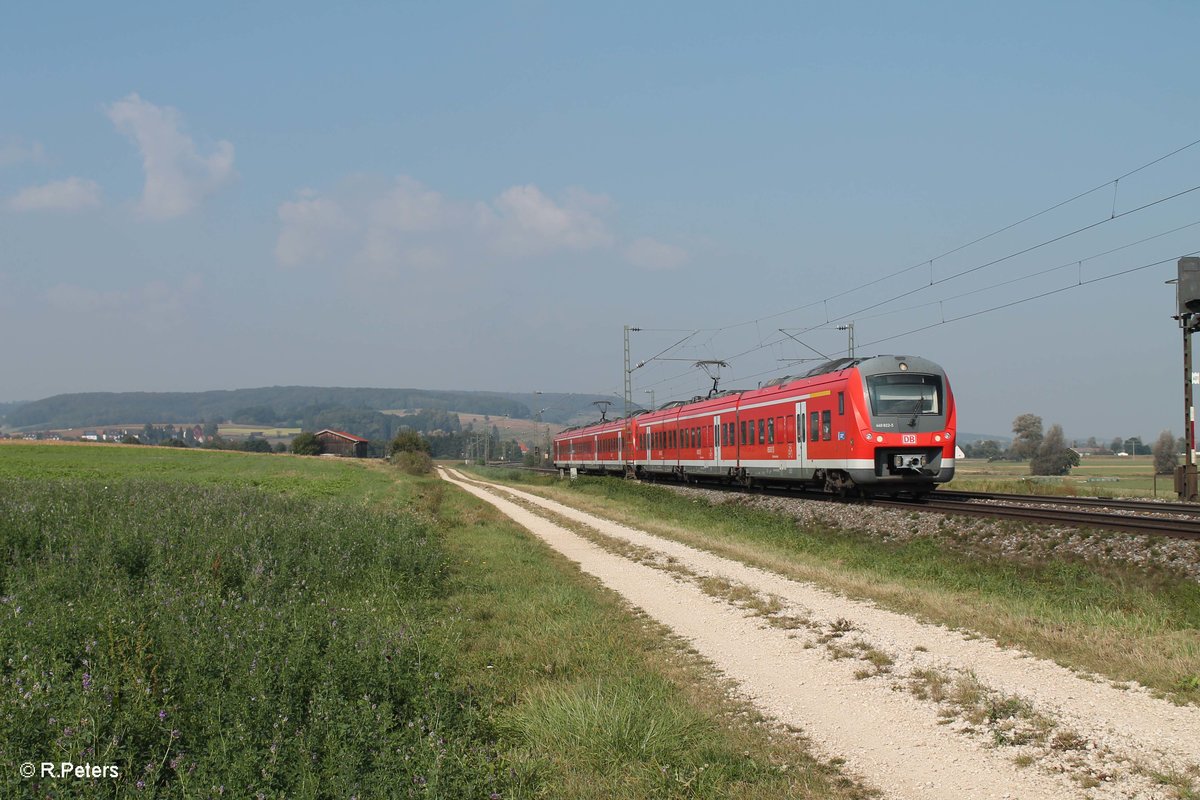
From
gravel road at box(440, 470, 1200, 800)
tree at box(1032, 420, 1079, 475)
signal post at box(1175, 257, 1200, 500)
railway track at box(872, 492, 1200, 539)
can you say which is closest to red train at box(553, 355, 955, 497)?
railway track at box(872, 492, 1200, 539)

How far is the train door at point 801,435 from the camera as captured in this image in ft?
90.7

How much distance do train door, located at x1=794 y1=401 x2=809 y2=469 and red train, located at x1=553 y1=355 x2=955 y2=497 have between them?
0.03 metres

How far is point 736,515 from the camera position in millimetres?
26016

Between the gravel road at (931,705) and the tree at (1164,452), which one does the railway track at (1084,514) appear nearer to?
the gravel road at (931,705)

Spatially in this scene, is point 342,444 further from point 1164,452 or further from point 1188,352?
point 1188,352

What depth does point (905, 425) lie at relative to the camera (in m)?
23.7

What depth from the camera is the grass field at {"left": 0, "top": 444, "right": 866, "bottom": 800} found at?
16.5 feet

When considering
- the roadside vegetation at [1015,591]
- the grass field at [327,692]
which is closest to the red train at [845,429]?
the roadside vegetation at [1015,591]

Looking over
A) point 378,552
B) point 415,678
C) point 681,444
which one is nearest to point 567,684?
point 415,678

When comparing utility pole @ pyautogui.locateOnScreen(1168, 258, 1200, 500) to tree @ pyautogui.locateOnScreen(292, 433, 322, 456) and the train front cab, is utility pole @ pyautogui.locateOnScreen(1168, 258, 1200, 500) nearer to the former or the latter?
the train front cab

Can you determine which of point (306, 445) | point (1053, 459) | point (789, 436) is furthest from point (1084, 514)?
point (306, 445)

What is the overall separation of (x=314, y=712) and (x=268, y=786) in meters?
0.93

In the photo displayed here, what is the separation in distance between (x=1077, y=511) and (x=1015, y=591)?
7.86 meters

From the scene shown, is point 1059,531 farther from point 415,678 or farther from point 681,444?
point 681,444
